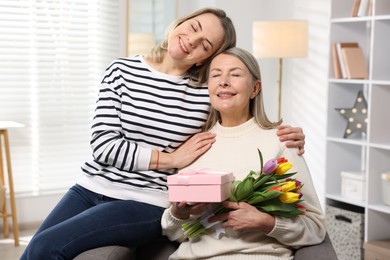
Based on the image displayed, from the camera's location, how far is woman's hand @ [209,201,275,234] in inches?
83.6

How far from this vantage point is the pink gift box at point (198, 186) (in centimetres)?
204

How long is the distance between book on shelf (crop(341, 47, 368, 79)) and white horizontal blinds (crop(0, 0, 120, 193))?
1.90 metres

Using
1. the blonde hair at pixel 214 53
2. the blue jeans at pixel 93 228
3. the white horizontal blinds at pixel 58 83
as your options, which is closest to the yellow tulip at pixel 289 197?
the blue jeans at pixel 93 228

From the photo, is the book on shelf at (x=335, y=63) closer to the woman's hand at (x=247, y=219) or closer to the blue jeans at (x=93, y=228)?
the blue jeans at (x=93, y=228)

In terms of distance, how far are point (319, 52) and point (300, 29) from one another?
1.44 feet

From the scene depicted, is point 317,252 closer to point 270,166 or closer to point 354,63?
point 270,166

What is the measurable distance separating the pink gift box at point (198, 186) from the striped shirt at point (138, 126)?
0.33 m

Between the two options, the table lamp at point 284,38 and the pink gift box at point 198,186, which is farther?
the table lamp at point 284,38

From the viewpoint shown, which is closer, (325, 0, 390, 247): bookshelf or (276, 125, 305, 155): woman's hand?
(276, 125, 305, 155): woman's hand

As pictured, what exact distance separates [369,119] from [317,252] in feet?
6.19

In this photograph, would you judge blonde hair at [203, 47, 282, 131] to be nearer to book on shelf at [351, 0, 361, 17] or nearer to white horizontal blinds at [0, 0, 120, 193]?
book on shelf at [351, 0, 361, 17]

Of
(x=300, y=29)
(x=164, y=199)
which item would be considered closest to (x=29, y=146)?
(x=300, y=29)

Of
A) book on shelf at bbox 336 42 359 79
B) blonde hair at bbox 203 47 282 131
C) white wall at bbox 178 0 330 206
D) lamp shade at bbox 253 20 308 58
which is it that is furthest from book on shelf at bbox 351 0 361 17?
blonde hair at bbox 203 47 282 131

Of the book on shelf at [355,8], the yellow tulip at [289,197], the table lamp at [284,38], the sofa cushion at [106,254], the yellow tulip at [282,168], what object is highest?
the book on shelf at [355,8]
